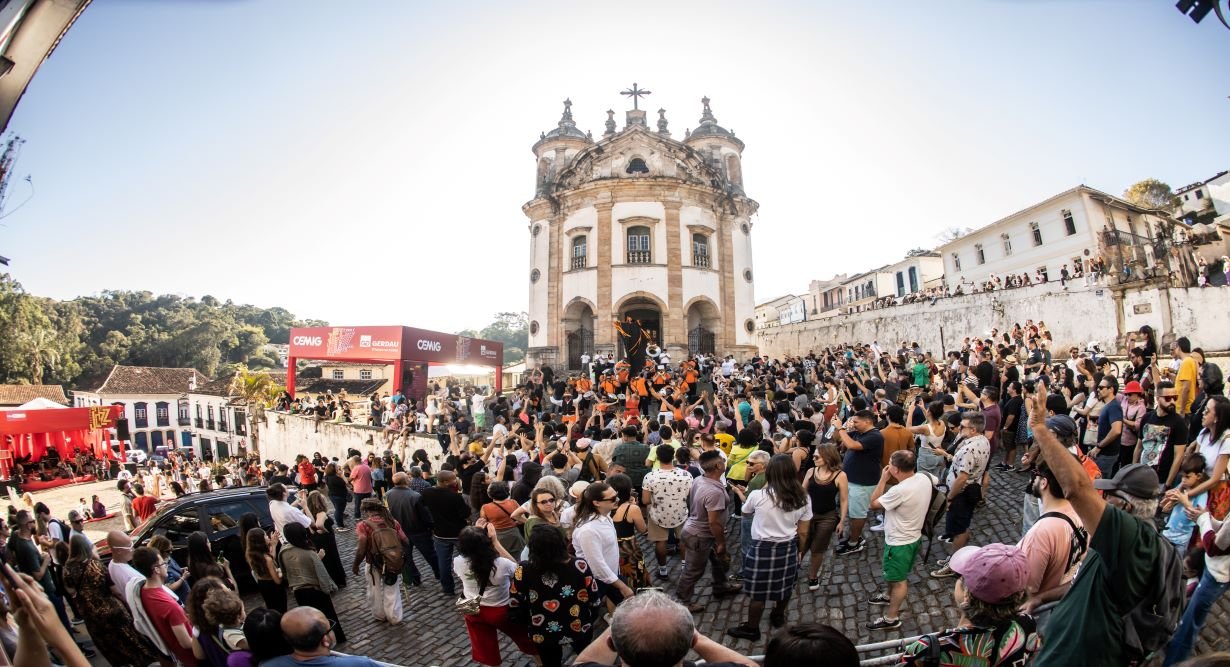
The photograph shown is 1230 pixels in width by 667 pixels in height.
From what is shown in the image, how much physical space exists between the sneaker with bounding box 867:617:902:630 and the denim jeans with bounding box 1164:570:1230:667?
162 cm

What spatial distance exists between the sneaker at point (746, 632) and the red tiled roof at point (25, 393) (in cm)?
4703

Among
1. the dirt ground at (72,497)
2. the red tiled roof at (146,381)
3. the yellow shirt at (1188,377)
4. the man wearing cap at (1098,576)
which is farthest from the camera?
the red tiled roof at (146,381)

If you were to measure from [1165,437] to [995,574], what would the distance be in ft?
16.0

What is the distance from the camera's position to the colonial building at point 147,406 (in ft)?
131

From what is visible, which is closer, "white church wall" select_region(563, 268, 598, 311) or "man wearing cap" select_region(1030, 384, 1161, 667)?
"man wearing cap" select_region(1030, 384, 1161, 667)

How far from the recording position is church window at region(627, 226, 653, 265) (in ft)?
80.2

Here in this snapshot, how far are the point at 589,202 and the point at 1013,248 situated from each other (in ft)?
73.1

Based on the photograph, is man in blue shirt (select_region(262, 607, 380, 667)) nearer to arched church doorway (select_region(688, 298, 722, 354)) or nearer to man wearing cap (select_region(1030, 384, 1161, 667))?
man wearing cap (select_region(1030, 384, 1161, 667))

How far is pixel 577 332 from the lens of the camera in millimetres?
25266

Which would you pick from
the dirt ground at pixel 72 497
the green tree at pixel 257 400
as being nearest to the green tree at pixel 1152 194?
the green tree at pixel 257 400

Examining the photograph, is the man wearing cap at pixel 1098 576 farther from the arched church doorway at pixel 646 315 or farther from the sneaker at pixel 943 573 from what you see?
the arched church doorway at pixel 646 315

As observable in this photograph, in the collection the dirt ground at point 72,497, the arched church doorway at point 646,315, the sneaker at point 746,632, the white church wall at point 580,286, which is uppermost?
the white church wall at point 580,286

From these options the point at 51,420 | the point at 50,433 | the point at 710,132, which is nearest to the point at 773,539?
the point at 710,132

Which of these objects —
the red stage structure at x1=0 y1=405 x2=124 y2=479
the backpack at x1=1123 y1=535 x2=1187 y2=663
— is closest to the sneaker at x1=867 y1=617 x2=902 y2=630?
the backpack at x1=1123 y1=535 x2=1187 y2=663
